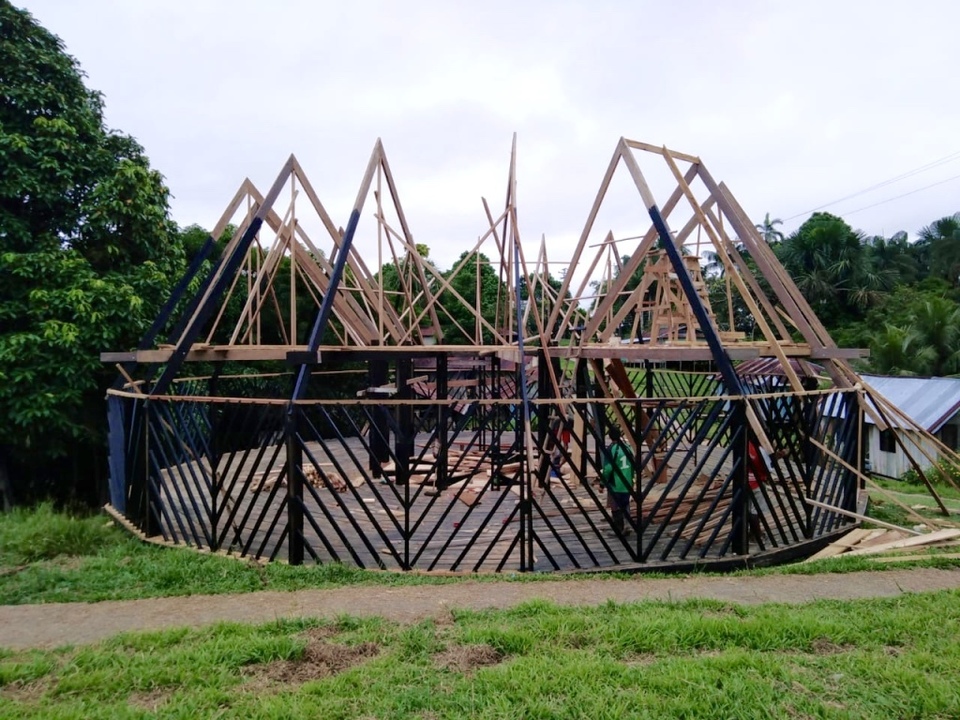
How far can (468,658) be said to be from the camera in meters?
4.17

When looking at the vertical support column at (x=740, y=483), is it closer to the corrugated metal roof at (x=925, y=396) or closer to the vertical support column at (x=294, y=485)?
the vertical support column at (x=294, y=485)

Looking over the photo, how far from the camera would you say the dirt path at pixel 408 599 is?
17.1 ft

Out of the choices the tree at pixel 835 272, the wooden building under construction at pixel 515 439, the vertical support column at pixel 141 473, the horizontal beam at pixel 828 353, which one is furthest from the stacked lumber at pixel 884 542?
the tree at pixel 835 272

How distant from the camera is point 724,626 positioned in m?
4.52

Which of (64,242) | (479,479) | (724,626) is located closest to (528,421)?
(724,626)

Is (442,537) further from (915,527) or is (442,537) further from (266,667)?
(915,527)

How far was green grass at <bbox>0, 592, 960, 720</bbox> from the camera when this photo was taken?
351 cm

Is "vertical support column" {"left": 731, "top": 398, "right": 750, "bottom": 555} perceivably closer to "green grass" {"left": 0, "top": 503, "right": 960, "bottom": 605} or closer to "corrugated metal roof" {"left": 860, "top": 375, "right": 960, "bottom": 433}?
"green grass" {"left": 0, "top": 503, "right": 960, "bottom": 605}

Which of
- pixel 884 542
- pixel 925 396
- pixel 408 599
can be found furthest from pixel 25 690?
pixel 925 396

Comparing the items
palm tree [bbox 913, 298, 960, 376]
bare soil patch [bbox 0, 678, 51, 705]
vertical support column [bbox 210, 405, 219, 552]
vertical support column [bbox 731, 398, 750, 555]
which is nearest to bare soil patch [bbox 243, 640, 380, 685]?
bare soil patch [bbox 0, 678, 51, 705]

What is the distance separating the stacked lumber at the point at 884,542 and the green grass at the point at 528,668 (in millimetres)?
2592

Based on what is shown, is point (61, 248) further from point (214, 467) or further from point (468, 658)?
point (468, 658)

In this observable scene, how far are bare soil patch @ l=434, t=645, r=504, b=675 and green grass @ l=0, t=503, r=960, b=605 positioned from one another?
7.19ft

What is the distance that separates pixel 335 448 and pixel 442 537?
25.3ft
